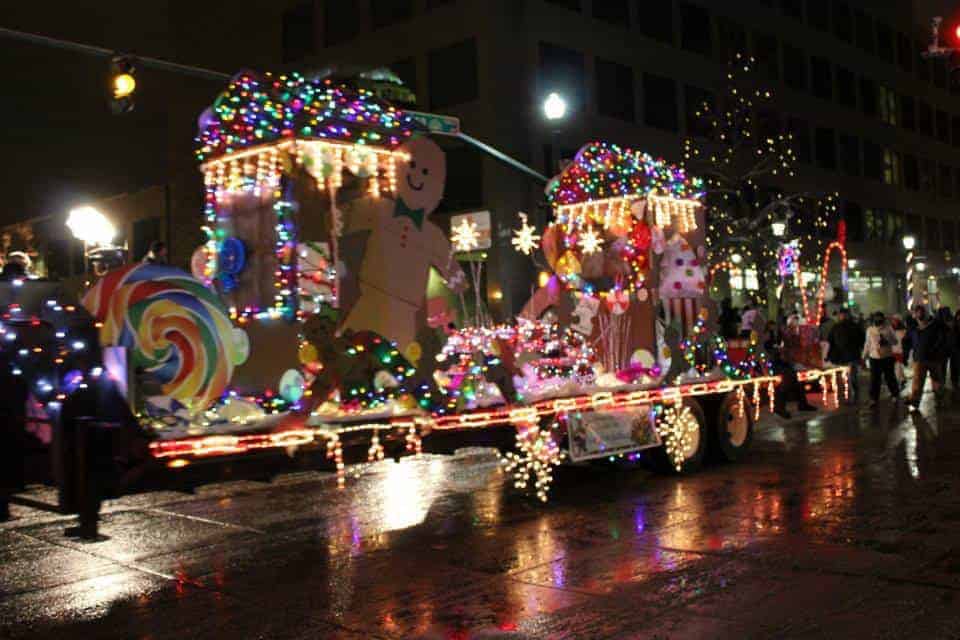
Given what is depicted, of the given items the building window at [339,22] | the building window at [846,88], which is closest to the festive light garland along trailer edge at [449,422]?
the building window at [339,22]

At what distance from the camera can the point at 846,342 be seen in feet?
64.9

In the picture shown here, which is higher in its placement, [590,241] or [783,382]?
[590,241]

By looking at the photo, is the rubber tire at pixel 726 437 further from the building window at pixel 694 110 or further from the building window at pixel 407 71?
the building window at pixel 694 110

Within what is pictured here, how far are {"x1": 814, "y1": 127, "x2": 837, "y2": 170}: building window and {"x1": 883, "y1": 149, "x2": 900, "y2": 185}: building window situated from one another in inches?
261

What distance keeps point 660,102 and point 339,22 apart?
11861 millimetres

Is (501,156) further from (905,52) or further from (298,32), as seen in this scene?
(905,52)

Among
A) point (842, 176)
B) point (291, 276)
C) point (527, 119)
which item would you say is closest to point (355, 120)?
point (291, 276)

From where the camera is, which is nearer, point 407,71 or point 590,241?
point 590,241

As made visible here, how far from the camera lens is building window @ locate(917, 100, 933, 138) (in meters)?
58.6

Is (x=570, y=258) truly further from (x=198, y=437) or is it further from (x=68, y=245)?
(x=68, y=245)

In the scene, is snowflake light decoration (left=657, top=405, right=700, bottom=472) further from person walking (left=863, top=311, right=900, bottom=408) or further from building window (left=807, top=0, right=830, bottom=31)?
building window (left=807, top=0, right=830, bottom=31)

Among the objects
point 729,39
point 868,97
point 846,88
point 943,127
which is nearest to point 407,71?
point 729,39

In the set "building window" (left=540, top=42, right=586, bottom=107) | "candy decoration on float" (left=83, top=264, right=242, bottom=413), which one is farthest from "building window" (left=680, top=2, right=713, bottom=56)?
"candy decoration on float" (left=83, top=264, right=242, bottom=413)

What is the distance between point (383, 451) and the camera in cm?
813
